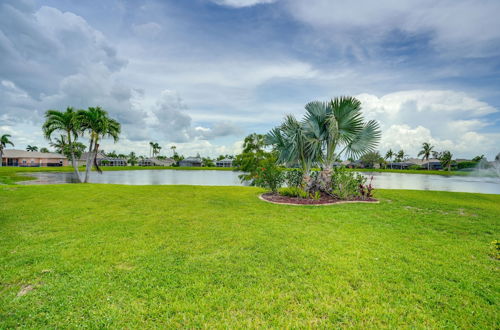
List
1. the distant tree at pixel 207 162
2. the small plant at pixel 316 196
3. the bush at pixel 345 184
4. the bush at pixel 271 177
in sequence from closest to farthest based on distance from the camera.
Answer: the small plant at pixel 316 196
the bush at pixel 345 184
the bush at pixel 271 177
the distant tree at pixel 207 162

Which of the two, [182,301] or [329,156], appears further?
[329,156]

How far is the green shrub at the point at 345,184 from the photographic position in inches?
435

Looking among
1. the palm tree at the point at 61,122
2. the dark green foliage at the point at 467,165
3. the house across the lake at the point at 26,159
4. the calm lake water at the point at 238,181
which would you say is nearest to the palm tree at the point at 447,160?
the dark green foliage at the point at 467,165

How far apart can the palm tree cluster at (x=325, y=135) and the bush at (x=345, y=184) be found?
44 cm

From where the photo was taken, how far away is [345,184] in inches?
434

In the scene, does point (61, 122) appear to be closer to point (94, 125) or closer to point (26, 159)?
point (94, 125)

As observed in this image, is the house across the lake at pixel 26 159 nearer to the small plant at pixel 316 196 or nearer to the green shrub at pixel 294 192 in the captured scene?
the green shrub at pixel 294 192

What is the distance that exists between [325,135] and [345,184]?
2538 millimetres

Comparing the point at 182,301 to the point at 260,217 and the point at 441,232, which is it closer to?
the point at 260,217

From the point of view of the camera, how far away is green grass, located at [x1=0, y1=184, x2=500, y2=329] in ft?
9.16

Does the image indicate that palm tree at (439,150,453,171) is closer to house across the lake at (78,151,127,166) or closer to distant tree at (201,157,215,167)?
distant tree at (201,157,215,167)

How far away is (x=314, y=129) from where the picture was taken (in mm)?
11531

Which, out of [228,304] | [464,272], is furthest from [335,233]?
[228,304]

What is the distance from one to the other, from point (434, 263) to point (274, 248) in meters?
2.83
